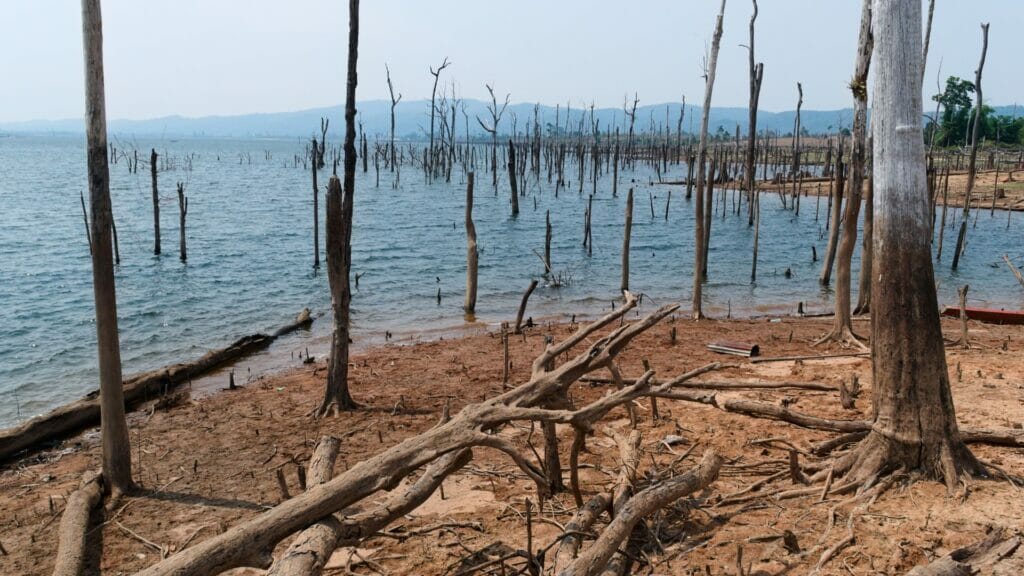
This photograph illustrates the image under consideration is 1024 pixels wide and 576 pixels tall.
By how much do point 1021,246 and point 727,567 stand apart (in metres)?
27.9

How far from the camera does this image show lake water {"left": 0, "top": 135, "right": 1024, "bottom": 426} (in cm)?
1511

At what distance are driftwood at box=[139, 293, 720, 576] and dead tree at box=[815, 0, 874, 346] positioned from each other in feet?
19.8

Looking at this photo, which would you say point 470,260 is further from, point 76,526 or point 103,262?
point 76,526

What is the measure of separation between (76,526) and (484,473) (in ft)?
10.5

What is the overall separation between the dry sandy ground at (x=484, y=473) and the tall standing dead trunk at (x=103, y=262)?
38cm

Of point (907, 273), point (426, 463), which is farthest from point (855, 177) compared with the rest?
point (426, 463)

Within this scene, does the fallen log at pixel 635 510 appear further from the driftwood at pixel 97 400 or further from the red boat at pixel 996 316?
the red boat at pixel 996 316

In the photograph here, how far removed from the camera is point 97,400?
9.64 m

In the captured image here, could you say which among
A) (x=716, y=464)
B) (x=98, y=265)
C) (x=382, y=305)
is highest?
(x=98, y=265)

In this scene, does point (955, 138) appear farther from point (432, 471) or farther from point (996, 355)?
point (432, 471)

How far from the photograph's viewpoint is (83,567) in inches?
215

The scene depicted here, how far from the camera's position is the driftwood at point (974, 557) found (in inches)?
139

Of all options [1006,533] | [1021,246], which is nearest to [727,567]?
[1006,533]

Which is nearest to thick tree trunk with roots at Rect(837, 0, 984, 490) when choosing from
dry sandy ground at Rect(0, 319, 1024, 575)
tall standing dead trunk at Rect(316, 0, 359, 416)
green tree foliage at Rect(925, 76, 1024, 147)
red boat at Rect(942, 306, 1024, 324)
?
dry sandy ground at Rect(0, 319, 1024, 575)
